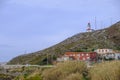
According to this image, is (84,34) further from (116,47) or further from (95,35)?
(116,47)

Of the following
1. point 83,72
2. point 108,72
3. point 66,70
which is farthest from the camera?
A: point 66,70

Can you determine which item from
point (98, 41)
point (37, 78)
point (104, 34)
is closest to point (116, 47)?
point (98, 41)

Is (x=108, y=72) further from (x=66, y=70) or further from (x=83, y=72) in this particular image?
(x=66, y=70)

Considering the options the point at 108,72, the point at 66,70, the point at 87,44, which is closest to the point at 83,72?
the point at 66,70

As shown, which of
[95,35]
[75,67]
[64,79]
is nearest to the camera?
[64,79]

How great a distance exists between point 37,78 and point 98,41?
12043 cm

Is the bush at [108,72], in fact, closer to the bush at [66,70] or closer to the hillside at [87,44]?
the bush at [66,70]

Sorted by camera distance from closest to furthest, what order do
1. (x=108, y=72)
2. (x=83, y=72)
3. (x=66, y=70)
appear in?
(x=108, y=72) → (x=83, y=72) → (x=66, y=70)

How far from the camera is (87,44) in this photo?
142 m

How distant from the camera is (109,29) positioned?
16538cm

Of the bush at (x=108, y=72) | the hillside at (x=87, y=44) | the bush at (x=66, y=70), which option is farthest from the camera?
the hillside at (x=87, y=44)

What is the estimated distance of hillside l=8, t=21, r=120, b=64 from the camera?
136125 millimetres

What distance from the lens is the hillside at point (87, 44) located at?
136 meters

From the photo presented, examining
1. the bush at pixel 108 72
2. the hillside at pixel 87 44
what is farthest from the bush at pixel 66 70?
the hillside at pixel 87 44
